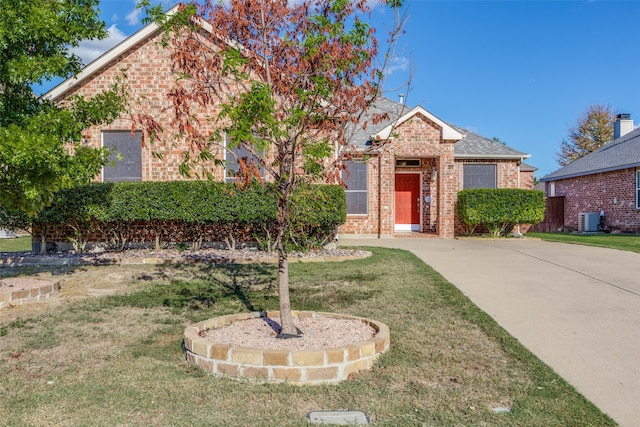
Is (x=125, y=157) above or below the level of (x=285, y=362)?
above

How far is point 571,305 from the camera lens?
6.69m

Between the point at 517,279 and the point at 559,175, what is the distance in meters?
22.1

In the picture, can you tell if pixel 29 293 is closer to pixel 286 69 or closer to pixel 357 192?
pixel 286 69

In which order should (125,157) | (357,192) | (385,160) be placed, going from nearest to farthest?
(125,157) → (385,160) → (357,192)

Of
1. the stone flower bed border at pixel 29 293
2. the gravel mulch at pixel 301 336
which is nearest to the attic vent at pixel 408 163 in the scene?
the stone flower bed border at pixel 29 293

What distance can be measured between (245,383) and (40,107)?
227 inches

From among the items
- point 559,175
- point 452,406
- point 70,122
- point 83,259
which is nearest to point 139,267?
point 83,259

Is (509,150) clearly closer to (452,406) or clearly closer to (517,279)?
(517,279)

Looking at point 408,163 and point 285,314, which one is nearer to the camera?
point 285,314

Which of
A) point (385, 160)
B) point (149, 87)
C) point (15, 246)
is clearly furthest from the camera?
point (15, 246)

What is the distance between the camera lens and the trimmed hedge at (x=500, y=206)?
665 inches

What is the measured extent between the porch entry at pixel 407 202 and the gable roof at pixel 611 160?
32.6 feet

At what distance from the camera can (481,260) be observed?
11.1 m

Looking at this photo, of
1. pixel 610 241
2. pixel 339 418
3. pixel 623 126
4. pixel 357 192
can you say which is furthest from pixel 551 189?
pixel 339 418
